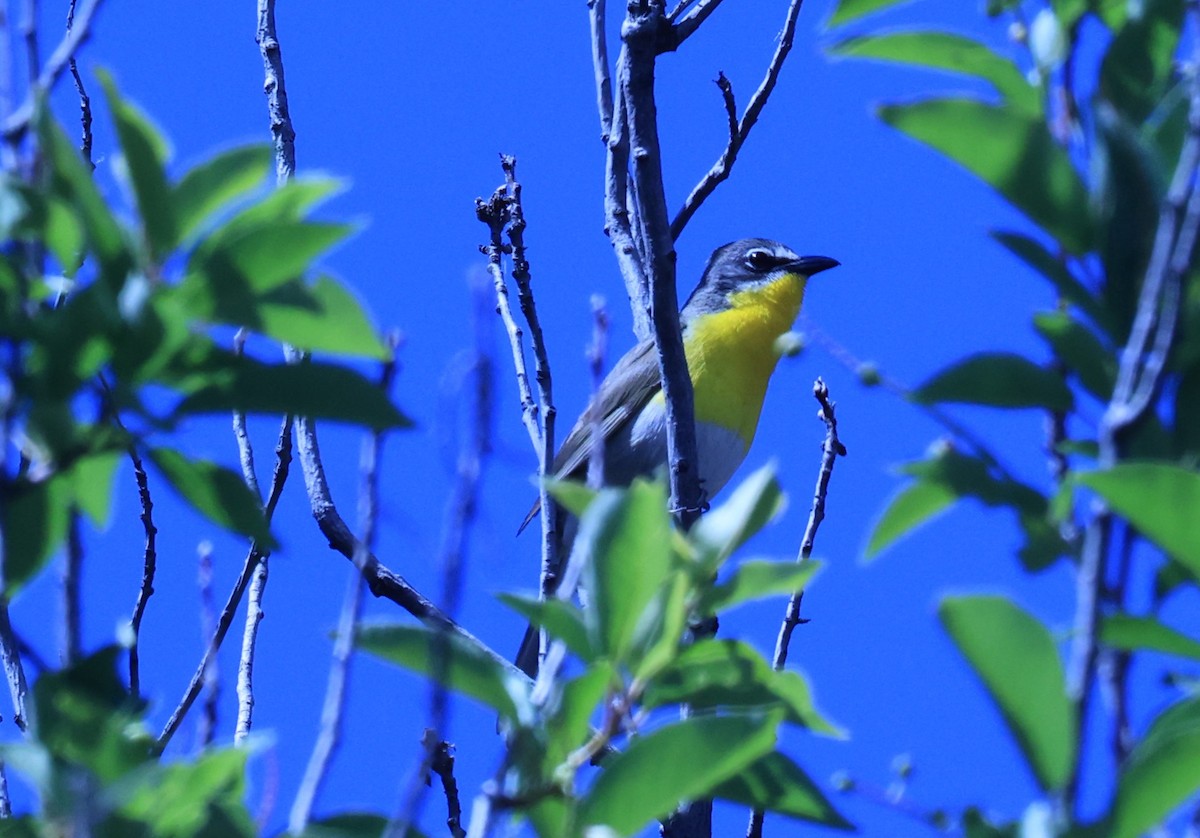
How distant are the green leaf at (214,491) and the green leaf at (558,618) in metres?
0.31

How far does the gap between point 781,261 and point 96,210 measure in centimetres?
740

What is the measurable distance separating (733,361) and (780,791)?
582 cm

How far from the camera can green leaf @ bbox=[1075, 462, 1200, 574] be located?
4.51ft

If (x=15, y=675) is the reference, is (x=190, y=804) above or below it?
below

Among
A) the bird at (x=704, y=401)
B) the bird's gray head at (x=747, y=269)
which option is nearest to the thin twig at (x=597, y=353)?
the bird at (x=704, y=401)

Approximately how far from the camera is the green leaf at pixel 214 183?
5.65 ft

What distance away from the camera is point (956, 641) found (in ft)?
4.84

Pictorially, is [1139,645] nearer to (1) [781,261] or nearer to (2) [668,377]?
(2) [668,377]

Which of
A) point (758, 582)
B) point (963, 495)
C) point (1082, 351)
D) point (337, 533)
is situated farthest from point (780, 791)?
point (337, 533)

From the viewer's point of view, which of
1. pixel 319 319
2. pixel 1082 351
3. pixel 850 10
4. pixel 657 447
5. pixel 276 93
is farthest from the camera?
pixel 657 447

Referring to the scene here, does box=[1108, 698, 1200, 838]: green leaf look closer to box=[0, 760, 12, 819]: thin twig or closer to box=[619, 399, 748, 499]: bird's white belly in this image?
box=[0, 760, 12, 819]: thin twig

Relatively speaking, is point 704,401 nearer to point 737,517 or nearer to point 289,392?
point 737,517

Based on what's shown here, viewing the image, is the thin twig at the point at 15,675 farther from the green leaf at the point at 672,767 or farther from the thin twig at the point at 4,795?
the green leaf at the point at 672,767

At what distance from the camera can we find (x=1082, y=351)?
5.32ft
